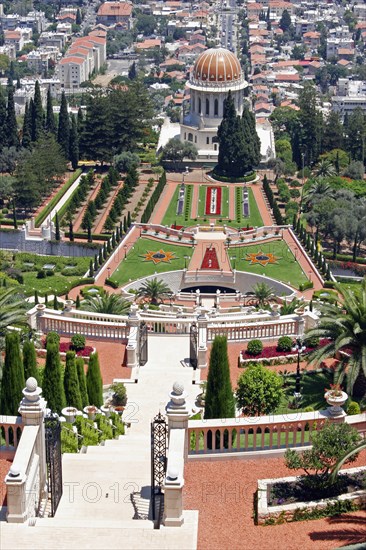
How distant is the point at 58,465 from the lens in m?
34.0

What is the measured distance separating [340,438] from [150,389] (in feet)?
50.6

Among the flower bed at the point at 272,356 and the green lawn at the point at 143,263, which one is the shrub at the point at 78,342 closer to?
the flower bed at the point at 272,356

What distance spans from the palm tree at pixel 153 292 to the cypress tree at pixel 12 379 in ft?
126

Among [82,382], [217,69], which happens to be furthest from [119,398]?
[217,69]

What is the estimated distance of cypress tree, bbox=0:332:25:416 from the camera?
38.8m

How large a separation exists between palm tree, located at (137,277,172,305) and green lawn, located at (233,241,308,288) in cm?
1062

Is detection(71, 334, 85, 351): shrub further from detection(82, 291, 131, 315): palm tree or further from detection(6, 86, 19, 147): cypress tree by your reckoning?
detection(6, 86, 19, 147): cypress tree

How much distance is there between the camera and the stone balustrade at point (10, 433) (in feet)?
115

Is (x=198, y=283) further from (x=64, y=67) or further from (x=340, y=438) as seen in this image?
(x=64, y=67)

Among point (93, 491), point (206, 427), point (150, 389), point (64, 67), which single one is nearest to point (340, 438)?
point (206, 427)

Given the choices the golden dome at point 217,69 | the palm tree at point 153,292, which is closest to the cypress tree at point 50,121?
the golden dome at point 217,69

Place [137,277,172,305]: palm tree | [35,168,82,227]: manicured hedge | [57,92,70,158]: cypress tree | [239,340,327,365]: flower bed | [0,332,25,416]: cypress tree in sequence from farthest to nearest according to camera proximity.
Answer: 1. [57,92,70,158]: cypress tree
2. [35,168,82,227]: manicured hedge
3. [137,277,172,305]: palm tree
4. [239,340,327,365]: flower bed
5. [0,332,25,416]: cypress tree

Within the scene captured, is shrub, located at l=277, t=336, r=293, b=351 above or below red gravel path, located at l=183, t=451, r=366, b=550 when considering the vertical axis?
below

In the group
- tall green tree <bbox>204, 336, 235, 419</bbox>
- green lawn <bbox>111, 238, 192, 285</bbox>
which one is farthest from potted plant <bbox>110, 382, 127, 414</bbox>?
green lawn <bbox>111, 238, 192, 285</bbox>
